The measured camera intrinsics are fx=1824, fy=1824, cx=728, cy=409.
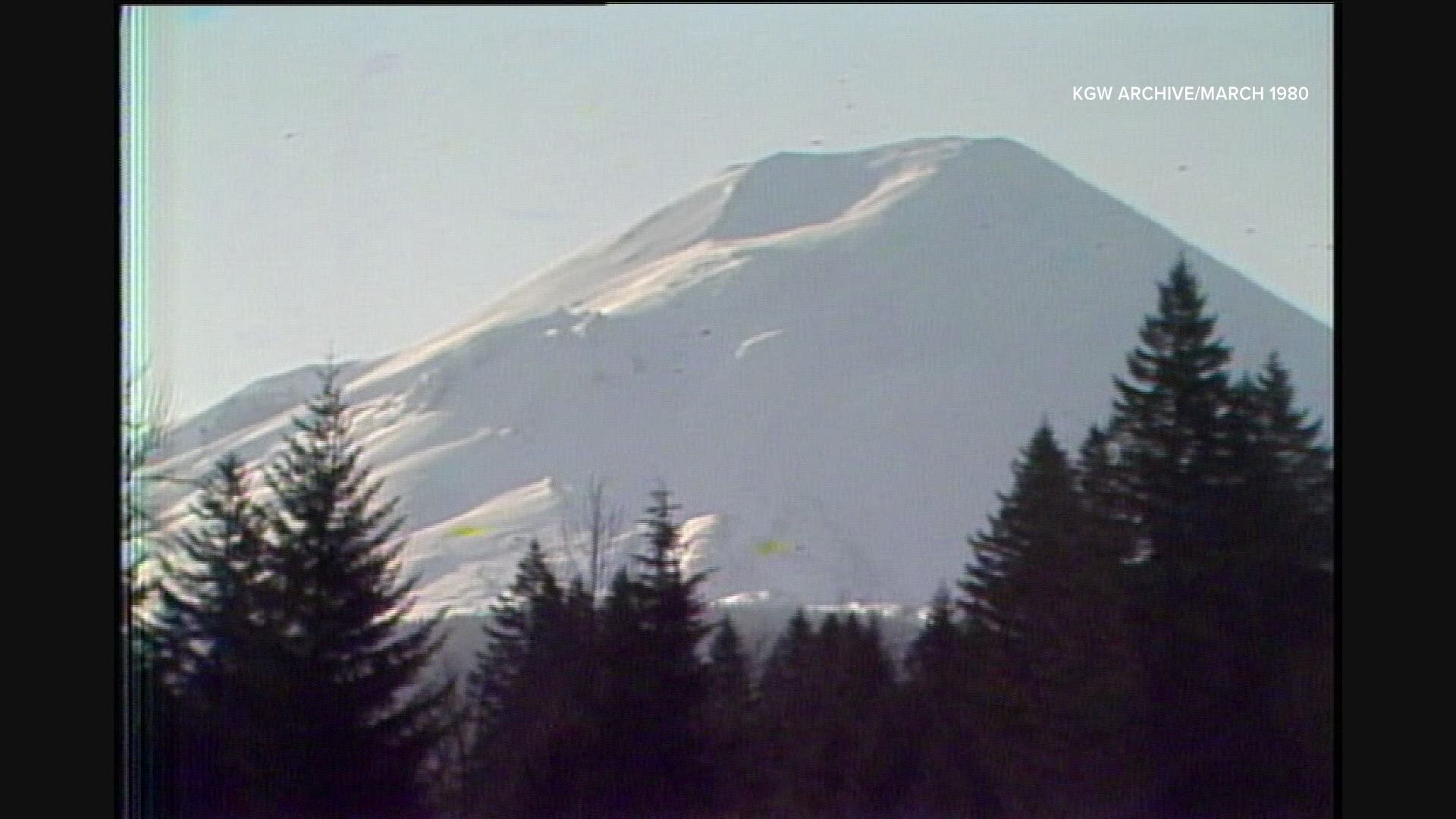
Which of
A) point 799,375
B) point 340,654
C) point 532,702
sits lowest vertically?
point 532,702

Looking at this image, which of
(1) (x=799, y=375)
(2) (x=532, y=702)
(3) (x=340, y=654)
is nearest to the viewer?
(2) (x=532, y=702)

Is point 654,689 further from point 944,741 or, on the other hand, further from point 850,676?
point 944,741

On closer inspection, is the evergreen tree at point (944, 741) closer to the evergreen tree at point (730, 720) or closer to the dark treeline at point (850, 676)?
the dark treeline at point (850, 676)

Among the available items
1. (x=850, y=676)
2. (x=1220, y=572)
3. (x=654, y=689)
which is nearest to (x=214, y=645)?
(x=654, y=689)

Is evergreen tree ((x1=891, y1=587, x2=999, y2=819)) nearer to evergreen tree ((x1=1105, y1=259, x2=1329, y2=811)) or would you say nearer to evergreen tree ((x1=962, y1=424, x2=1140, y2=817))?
evergreen tree ((x1=962, y1=424, x2=1140, y2=817))

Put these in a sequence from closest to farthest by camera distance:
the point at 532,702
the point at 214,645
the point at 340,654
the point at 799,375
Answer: the point at 214,645
the point at 532,702
the point at 340,654
the point at 799,375

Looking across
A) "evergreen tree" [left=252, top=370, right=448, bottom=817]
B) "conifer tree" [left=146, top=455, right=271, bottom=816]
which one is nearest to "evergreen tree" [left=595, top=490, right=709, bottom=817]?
"evergreen tree" [left=252, top=370, right=448, bottom=817]
